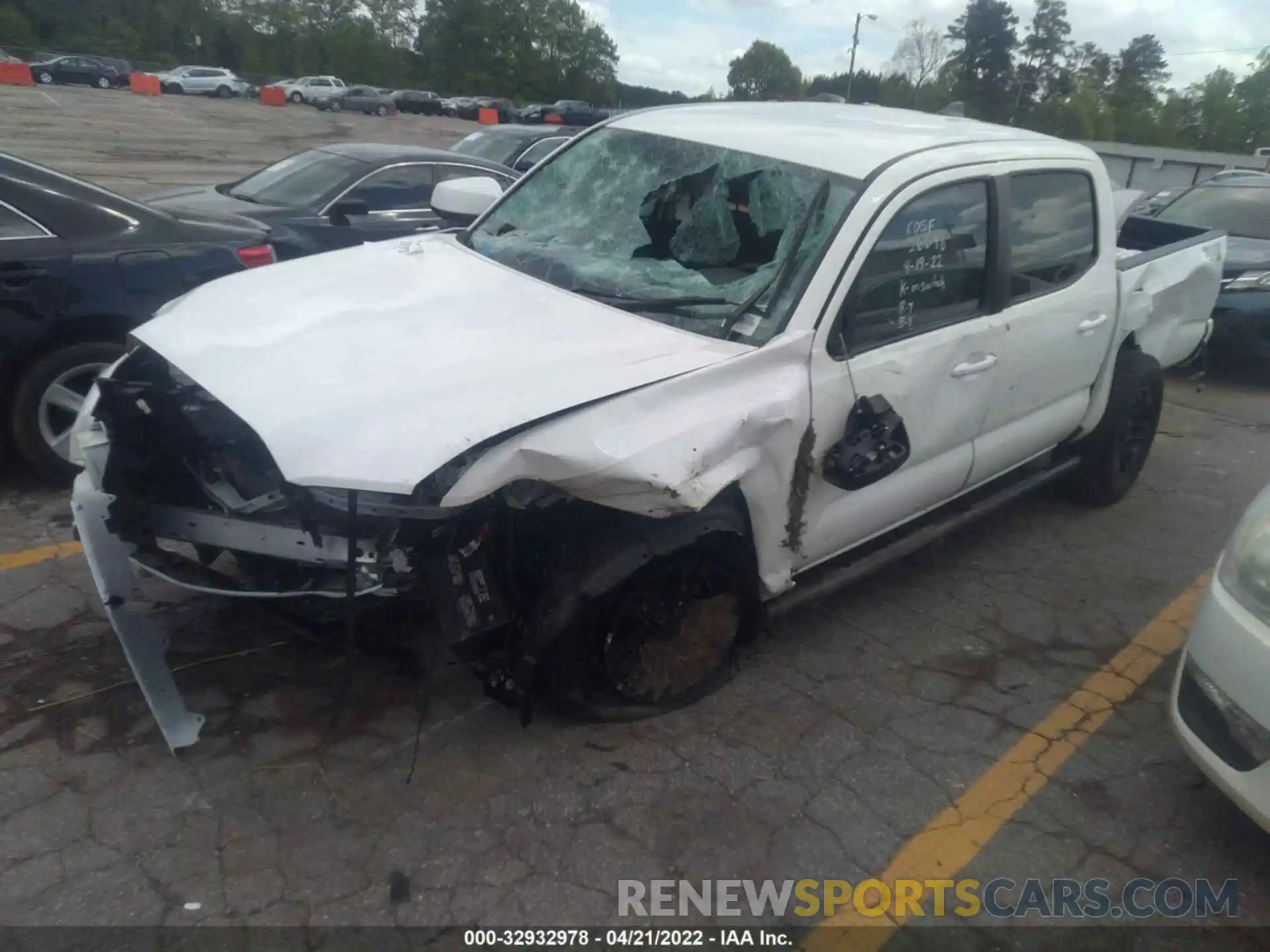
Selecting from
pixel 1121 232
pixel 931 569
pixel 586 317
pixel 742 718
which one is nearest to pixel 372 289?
pixel 586 317

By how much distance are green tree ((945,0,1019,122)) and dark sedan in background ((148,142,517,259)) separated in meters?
80.7

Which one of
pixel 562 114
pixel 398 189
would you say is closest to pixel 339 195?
pixel 398 189

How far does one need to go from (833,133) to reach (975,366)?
102 centimetres

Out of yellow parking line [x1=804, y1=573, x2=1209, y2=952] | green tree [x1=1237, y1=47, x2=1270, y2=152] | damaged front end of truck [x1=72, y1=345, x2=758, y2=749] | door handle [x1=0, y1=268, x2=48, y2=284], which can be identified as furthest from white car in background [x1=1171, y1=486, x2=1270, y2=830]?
green tree [x1=1237, y1=47, x2=1270, y2=152]

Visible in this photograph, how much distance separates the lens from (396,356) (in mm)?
2824

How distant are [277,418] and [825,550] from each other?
1.88 m

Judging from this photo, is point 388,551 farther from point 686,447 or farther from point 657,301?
point 657,301

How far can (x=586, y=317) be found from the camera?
10.4ft

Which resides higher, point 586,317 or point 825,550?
point 586,317

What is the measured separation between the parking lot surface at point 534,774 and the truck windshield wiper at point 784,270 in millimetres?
1302

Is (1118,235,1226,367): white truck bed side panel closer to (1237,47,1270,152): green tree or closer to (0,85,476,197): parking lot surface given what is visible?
(0,85,476,197): parking lot surface

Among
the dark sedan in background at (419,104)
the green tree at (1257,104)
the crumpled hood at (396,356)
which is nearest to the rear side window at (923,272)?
the crumpled hood at (396,356)

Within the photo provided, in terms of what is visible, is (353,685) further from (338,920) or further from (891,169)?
(891,169)

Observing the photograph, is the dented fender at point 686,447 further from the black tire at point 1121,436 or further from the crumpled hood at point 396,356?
the black tire at point 1121,436
